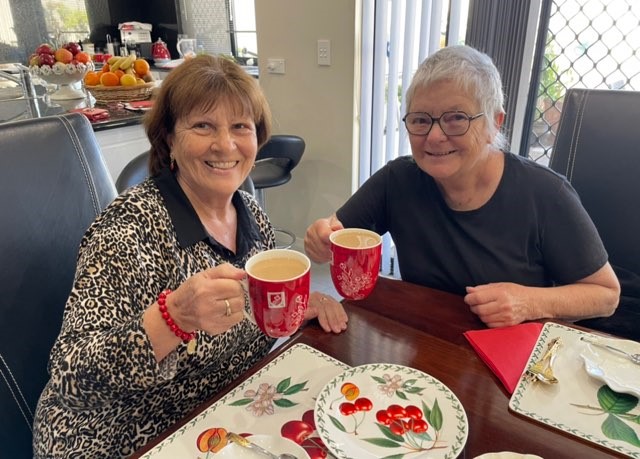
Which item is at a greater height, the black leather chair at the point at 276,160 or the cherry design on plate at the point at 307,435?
the cherry design on plate at the point at 307,435

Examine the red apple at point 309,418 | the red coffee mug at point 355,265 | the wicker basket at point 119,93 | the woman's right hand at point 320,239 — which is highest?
the wicker basket at point 119,93

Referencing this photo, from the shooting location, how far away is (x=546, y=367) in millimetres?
871

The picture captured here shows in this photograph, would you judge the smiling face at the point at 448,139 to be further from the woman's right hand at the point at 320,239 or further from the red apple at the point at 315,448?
the red apple at the point at 315,448

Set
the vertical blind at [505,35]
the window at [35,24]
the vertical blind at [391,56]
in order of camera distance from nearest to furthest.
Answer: the vertical blind at [505,35]
the vertical blind at [391,56]
the window at [35,24]

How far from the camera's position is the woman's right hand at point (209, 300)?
751 millimetres

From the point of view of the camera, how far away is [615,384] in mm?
817

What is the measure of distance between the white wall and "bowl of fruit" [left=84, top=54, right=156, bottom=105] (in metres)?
0.78

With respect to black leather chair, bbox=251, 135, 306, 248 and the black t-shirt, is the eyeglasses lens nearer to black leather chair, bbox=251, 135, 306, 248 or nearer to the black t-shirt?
the black t-shirt

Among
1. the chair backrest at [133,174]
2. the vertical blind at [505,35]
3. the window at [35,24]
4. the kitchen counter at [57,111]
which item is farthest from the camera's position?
the window at [35,24]

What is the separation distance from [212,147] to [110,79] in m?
1.87

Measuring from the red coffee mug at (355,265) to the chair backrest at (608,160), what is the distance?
3.19ft

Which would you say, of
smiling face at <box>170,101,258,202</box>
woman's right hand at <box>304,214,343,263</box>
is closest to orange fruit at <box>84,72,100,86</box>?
smiling face at <box>170,101,258,202</box>

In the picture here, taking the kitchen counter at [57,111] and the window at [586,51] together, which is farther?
the kitchen counter at [57,111]

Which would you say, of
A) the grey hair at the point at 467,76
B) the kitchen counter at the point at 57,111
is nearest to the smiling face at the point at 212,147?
the grey hair at the point at 467,76
